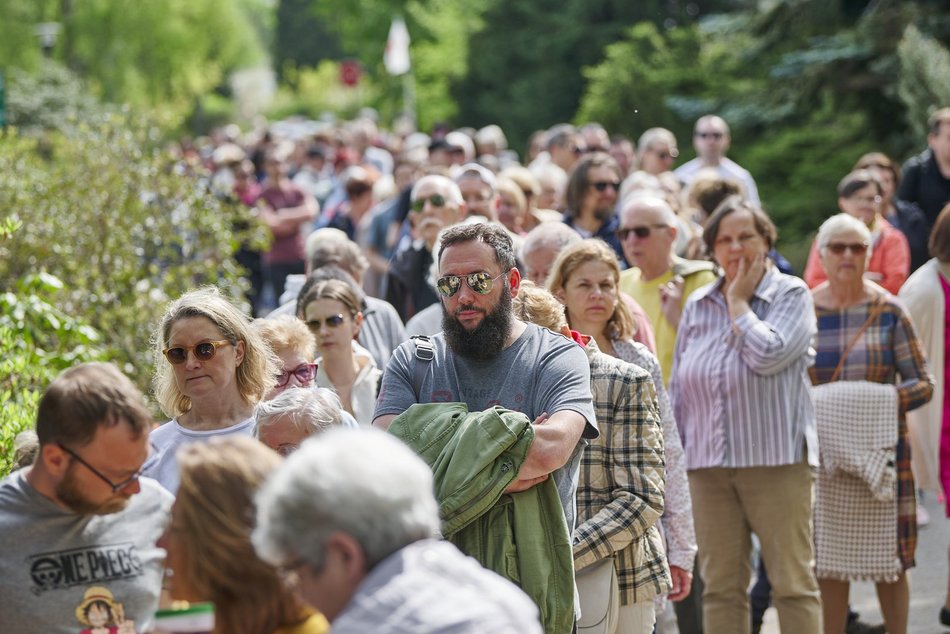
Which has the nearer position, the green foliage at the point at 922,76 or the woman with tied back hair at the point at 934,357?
the woman with tied back hair at the point at 934,357

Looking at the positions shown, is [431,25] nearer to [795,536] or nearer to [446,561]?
[795,536]

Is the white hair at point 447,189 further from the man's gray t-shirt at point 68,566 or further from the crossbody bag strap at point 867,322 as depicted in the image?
the man's gray t-shirt at point 68,566

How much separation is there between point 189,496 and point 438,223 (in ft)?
17.9

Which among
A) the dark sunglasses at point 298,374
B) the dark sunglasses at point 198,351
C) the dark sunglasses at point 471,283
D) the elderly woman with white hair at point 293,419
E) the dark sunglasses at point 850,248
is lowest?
the elderly woman with white hair at point 293,419

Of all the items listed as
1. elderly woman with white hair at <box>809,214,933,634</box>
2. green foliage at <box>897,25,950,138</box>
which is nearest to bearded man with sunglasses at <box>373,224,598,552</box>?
elderly woman with white hair at <box>809,214,933,634</box>

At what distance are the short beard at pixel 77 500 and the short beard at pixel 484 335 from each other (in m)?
1.52

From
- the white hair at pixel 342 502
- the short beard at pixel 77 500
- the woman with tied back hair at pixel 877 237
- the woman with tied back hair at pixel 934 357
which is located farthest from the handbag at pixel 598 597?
the woman with tied back hair at pixel 877 237

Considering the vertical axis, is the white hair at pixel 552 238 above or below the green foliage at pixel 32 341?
above

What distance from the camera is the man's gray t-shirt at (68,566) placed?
3.93 m

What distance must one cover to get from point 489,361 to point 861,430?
10.3ft

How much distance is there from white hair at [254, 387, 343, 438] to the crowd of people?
0.01 meters

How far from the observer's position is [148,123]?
1090 cm

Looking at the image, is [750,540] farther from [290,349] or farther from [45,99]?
[45,99]

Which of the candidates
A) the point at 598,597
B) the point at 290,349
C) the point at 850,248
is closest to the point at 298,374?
the point at 290,349
